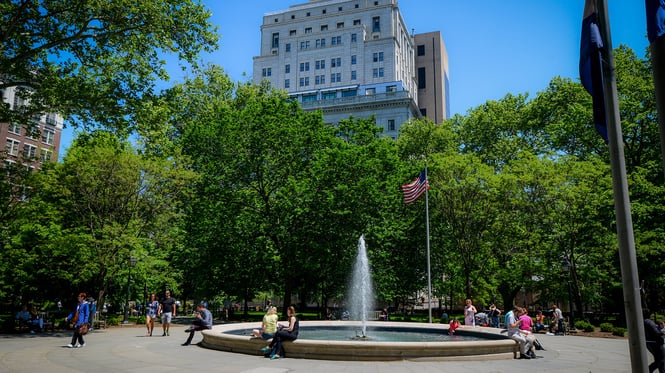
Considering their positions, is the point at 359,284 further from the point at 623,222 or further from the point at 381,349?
the point at 623,222

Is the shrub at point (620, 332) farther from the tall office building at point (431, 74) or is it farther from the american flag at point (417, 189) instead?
the tall office building at point (431, 74)

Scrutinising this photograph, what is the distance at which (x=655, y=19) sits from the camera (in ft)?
18.7

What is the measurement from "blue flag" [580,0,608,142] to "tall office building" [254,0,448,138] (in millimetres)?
75234

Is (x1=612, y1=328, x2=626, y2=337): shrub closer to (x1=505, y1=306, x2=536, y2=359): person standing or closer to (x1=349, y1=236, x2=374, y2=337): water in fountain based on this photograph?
(x1=349, y1=236, x2=374, y2=337): water in fountain

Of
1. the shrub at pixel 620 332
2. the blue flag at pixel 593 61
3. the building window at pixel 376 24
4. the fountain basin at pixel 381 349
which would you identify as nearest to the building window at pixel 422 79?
the building window at pixel 376 24

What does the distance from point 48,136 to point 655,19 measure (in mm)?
87769

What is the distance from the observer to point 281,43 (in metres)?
98.9

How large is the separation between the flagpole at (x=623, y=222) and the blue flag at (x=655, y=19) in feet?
3.59

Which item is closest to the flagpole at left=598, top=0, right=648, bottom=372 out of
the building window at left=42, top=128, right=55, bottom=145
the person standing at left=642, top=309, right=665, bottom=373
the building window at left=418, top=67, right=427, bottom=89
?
the person standing at left=642, top=309, right=665, bottom=373

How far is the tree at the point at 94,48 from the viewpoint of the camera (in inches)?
761

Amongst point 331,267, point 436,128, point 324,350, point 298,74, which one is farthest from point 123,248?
point 298,74

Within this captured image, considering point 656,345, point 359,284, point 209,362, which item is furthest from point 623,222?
point 359,284

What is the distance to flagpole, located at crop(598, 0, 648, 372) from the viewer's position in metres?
6.15

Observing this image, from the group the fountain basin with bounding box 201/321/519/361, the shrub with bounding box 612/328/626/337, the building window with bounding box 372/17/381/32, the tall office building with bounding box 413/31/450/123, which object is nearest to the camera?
the fountain basin with bounding box 201/321/519/361
